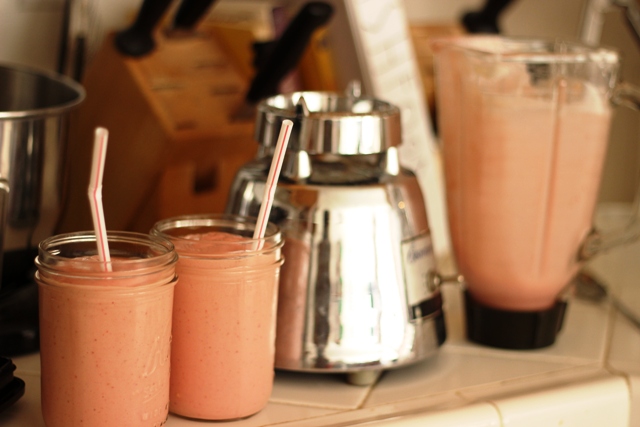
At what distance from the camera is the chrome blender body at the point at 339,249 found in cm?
69

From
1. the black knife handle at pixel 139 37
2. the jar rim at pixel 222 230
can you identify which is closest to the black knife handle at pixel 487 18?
the black knife handle at pixel 139 37

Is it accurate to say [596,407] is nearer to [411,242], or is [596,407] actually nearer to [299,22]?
[411,242]

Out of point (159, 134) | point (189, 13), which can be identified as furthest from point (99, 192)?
point (189, 13)

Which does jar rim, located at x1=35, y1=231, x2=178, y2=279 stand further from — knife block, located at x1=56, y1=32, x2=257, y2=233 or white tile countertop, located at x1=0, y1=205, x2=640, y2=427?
knife block, located at x1=56, y1=32, x2=257, y2=233

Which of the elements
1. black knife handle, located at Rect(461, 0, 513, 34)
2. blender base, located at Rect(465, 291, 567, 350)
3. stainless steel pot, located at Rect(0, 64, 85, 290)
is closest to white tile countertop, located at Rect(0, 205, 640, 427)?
blender base, located at Rect(465, 291, 567, 350)

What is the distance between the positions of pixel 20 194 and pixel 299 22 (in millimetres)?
306

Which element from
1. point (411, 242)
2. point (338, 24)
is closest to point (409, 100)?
point (338, 24)

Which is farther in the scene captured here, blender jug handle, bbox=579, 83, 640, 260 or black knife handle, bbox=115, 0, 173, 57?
black knife handle, bbox=115, 0, 173, 57

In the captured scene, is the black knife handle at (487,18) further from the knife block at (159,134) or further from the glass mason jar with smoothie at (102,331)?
the glass mason jar with smoothie at (102,331)

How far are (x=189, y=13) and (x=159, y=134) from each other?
161 millimetres

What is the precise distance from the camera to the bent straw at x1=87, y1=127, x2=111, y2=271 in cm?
50

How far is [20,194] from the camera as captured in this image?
2.36ft

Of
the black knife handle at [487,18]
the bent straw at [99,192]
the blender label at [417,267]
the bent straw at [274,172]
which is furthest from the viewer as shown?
the black knife handle at [487,18]

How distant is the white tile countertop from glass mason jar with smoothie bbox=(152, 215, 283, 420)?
0.07ft
